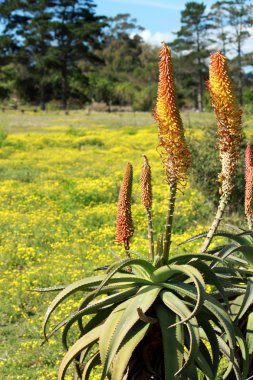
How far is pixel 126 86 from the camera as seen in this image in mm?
63844

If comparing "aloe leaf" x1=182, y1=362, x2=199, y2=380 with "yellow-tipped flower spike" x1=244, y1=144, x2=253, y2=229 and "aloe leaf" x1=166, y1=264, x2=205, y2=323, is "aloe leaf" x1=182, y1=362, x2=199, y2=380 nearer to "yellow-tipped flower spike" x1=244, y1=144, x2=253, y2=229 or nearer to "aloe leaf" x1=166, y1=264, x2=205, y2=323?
"aloe leaf" x1=166, y1=264, x2=205, y2=323

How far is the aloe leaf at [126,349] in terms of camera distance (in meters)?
2.74

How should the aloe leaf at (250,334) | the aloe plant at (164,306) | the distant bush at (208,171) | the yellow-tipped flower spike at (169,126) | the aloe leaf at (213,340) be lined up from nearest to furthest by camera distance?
the yellow-tipped flower spike at (169,126) → the aloe plant at (164,306) → the aloe leaf at (213,340) → the aloe leaf at (250,334) → the distant bush at (208,171)

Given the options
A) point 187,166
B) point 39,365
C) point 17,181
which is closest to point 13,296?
point 39,365

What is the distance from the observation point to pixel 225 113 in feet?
9.02

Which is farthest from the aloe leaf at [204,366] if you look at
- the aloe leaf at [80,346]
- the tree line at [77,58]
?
the tree line at [77,58]

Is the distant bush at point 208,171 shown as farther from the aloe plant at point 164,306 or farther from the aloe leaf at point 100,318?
the aloe leaf at point 100,318

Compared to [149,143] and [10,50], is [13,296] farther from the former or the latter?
[10,50]

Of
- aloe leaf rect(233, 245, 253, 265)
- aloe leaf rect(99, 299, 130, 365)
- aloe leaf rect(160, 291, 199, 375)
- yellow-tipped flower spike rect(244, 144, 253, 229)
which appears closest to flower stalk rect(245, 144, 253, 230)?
yellow-tipped flower spike rect(244, 144, 253, 229)

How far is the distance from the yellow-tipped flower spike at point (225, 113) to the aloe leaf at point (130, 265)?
1.65ft

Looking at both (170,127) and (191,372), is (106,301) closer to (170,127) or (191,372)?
(191,372)

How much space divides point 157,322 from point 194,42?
65063 mm

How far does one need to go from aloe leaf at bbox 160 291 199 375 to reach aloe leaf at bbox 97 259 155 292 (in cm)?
17

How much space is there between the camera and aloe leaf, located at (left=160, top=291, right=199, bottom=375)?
2623 mm
